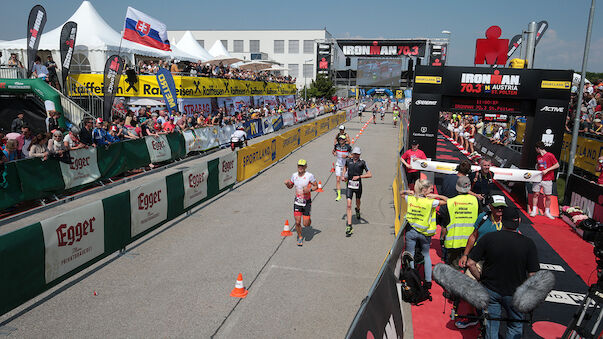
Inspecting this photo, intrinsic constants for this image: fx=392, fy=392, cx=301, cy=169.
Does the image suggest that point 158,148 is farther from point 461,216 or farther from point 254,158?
point 461,216

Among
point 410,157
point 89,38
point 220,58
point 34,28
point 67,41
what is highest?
point 220,58

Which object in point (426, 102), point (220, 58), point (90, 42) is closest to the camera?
point (426, 102)

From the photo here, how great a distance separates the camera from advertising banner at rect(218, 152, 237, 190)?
12719 millimetres

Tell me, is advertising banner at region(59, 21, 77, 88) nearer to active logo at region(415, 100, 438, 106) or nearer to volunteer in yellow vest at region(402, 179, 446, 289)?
active logo at region(415, 100, 438, 106)

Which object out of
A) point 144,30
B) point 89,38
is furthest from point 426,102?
point 89,38

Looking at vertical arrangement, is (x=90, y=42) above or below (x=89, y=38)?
below

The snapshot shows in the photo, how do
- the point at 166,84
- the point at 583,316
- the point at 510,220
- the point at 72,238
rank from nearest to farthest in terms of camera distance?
the point at 510,220
the point at 583,316
the point at 72,238
the point at 166,84

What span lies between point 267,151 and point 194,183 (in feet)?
21.5

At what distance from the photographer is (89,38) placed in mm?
24359

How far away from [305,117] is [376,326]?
38574 millimetres

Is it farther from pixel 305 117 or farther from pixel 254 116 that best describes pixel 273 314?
pixel 305 117

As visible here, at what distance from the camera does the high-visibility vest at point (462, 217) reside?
251 inches

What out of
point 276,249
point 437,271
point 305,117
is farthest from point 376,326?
point 305,117

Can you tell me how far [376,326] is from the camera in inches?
155
